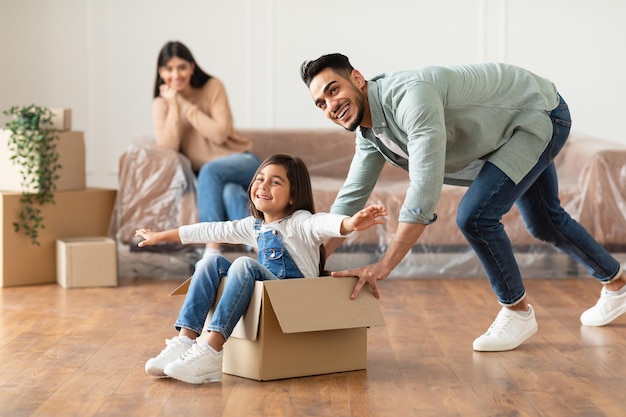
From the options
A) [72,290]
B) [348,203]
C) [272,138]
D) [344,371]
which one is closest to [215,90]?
[272,138]

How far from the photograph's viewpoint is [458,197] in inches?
154

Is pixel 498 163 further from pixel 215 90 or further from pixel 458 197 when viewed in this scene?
pixel 215 90

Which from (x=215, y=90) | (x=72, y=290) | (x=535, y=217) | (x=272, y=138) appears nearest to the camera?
(x=535, y=217)

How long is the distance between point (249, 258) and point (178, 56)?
2109 millimetres

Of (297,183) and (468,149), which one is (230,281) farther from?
(468,149)

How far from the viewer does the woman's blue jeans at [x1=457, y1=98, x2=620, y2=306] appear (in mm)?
2402

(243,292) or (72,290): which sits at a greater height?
(243,292)

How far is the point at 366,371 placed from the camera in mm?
2271

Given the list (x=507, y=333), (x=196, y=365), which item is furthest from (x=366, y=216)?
(x=507, y=333)

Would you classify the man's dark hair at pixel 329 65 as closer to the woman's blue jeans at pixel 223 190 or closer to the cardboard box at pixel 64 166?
the woman's blue jeans at pixel 223 190

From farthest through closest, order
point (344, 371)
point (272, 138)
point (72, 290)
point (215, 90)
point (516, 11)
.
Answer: point (516, 11) → point (272, 138) → point (215, 90) → point (72, 290) → point (344, 371)

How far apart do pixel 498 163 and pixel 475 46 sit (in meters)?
3.24

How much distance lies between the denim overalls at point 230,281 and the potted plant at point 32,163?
6.17 feet

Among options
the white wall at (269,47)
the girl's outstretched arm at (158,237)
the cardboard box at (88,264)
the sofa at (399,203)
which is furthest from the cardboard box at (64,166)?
the girl's outstretched arm at (158,237)
